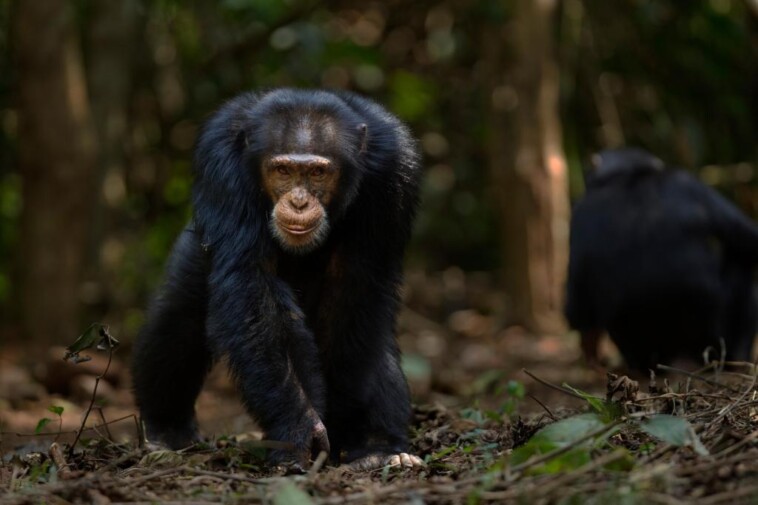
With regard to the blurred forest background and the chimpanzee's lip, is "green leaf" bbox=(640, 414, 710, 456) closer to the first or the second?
the chimpanzee's lip

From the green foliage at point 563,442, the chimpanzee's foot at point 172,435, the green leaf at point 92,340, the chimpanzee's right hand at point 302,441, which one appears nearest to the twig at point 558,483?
the green foliage at point 563,442

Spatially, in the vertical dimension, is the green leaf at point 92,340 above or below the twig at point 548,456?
above

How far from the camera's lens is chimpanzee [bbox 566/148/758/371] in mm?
9109

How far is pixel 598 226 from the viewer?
9367 millimetres

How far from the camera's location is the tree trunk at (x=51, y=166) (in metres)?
9.54

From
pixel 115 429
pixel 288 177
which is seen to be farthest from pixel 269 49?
pixel 288 177

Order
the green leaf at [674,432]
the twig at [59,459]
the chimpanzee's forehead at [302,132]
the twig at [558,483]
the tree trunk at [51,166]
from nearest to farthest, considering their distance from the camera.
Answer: the twig at [558,483]
the green leaf at [674,432]
the twig at [59,459]
the chimpanzee's forehead at [302,132]
the tree trunk at [51,166]

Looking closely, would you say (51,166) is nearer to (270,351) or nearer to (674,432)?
(270,351)

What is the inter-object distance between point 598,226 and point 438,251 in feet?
19.2

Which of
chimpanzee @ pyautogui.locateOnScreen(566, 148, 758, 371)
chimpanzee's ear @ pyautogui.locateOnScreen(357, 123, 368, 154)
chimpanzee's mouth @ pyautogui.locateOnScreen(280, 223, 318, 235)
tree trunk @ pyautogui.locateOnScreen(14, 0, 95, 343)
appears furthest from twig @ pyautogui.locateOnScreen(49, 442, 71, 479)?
chimpanzee @ pyautogui.locateOnScreen(566, 148, 758, 371)

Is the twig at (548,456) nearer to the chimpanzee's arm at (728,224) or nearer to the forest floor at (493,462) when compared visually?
the forest floor at (493,462)

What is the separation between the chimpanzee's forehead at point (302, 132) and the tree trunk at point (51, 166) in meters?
4.95

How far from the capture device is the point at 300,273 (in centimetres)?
539

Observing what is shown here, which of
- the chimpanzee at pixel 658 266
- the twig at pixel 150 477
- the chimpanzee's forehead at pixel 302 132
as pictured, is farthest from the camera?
the chimpanzee at pixel 658 266
